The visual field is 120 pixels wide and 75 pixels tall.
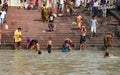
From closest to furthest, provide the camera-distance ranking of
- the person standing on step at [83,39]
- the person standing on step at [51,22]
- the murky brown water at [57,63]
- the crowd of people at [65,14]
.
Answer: the murky brown water at [57,63] < the crowd of people at [65,14] < the person standing on step at [83,39] < the person standing on step at [51,22]

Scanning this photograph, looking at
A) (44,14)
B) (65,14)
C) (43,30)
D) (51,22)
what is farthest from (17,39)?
(65,14)

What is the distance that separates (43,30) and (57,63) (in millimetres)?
10175

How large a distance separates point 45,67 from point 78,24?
1235cm

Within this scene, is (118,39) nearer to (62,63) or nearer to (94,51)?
(94,51)

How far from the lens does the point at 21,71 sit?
19703mm

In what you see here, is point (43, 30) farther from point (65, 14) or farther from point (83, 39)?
point (65, 14)

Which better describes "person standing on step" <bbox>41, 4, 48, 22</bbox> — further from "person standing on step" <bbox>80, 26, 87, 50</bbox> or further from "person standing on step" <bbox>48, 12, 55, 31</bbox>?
"person standing on step" <bbox>80, 26, 87, 50</bbox>

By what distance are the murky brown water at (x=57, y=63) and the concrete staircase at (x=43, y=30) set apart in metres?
2.24

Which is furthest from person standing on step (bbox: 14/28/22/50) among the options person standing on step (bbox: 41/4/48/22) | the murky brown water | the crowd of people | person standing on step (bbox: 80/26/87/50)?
person standing on step (bbox: 41/4/48/22)

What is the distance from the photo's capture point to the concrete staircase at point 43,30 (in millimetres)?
30595

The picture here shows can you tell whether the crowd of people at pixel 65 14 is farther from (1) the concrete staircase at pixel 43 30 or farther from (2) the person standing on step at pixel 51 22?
(1) the concrete staircase at pixel 43 30

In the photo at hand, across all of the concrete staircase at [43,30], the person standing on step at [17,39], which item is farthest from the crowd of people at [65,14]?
the concrete staircase at [43,30]

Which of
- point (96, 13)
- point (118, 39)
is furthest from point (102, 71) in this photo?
point (96, 13)

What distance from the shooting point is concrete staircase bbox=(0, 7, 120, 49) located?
30.6 m
